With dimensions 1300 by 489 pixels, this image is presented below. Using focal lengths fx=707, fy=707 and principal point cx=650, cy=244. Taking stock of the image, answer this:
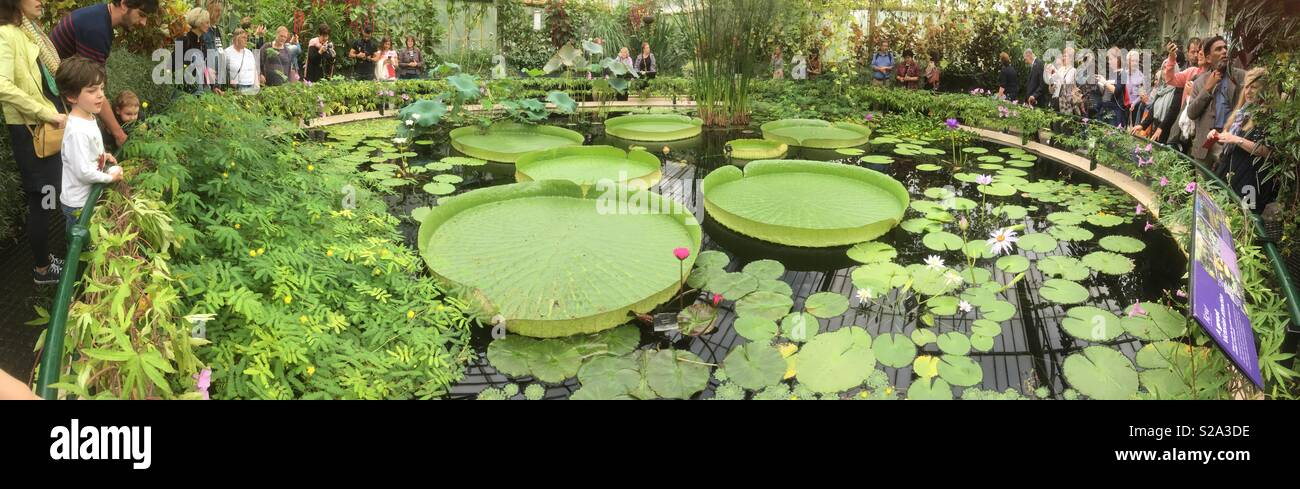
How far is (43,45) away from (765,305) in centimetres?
329

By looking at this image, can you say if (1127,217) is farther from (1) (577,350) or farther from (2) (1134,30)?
(2) (1134,30)

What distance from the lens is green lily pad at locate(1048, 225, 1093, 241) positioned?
161 inches

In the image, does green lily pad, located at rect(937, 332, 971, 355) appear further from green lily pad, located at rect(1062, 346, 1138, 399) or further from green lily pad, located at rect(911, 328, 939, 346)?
green lily pad, located at rect(1062, 346, 1138, 399)

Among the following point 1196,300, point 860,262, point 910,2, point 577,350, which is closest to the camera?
point 1196,300

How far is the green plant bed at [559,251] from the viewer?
9.83 feet

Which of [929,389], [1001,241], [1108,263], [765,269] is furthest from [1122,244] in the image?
[929,389]

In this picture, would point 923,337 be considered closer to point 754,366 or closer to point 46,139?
point 754,366

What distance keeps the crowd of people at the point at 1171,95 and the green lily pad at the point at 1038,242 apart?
97cm

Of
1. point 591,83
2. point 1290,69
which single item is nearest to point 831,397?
point 1290,69

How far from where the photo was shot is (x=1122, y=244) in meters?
3.97

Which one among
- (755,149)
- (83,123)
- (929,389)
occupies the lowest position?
(929,389)

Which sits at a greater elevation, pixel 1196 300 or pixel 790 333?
pixel 1196 300

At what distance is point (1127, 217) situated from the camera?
14.8 feet
